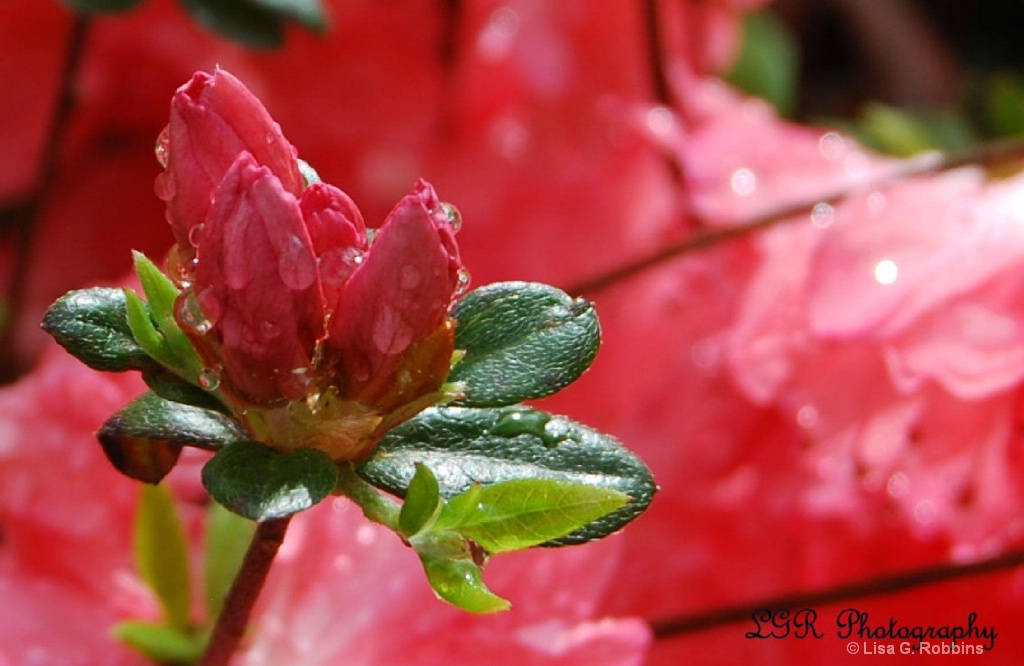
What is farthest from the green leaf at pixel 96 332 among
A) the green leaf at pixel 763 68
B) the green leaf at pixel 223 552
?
the green leaf at pixel 763 68

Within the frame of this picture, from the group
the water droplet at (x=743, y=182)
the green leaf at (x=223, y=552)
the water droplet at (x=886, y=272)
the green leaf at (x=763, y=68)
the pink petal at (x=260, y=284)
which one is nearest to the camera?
the pink petal at (x=260, y=284)

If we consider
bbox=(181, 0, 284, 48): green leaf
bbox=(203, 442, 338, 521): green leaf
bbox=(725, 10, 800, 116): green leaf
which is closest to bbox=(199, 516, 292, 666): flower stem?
bbox=(203, 442, 338, 521): green leaf

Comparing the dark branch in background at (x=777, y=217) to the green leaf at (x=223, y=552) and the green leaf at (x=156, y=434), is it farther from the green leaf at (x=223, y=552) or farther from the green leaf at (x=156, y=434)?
the green leaf at (x=156, y=434)

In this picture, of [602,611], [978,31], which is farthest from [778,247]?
[978,31]

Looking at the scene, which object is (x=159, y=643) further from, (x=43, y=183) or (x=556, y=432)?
(x=43, y=183)

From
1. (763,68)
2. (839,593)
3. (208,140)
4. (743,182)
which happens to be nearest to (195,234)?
(208,140)

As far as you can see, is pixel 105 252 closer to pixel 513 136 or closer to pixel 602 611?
pixel 513 136

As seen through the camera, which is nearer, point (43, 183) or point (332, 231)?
point (332, 231)
